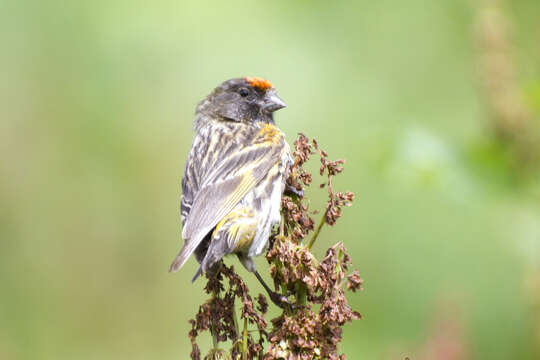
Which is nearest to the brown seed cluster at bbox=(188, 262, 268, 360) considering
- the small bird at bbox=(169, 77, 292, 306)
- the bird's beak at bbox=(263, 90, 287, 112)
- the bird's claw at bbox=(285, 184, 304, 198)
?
the small bird at bbox=(169, 77, 292, 306)

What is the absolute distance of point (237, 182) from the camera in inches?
192

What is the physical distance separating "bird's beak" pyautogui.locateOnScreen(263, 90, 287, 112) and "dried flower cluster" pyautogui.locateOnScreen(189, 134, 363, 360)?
5.98ft

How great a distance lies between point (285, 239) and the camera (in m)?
3.84

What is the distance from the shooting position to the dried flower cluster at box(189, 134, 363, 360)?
11.8ft
